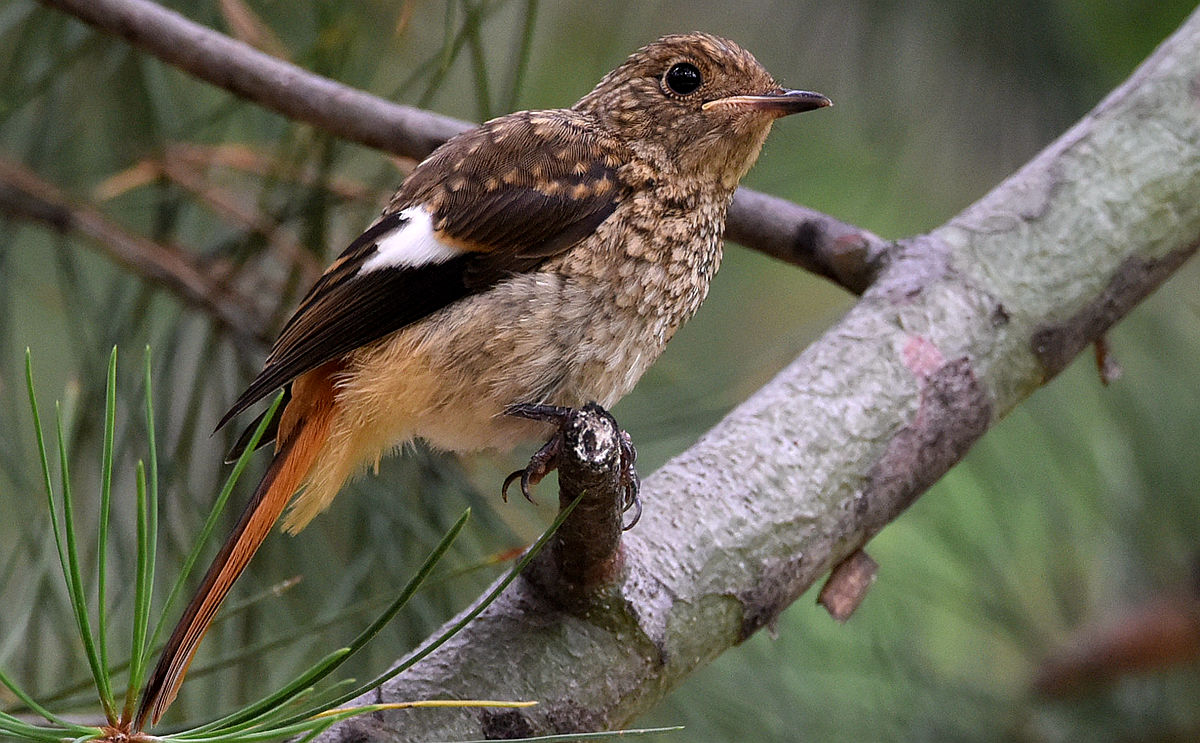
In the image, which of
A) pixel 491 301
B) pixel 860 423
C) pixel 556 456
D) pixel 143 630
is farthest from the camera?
pixel 860 423

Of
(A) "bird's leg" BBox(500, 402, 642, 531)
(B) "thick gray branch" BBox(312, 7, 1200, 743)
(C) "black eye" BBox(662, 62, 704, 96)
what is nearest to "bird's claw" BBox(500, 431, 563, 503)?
(A) "bird's leg" BBox(500, 402, 642, 531)

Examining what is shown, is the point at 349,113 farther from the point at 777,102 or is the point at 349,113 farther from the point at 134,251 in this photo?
the point at 777,102

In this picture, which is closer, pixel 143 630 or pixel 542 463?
pixel 143 630

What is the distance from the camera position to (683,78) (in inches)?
77.5

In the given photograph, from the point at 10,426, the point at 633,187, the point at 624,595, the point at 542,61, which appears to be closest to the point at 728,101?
the point at 633,187

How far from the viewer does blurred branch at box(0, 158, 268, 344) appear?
2.14 metres

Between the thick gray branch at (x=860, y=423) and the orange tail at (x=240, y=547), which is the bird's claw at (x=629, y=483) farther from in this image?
the orange tail at (x=240, y=547)

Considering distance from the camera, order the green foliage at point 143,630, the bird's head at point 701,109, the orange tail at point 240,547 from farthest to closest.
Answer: the bird's head at point 701,109 < the orange tail at point 240,547 < the green foliage at point 143,630

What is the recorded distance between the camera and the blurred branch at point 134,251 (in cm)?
214

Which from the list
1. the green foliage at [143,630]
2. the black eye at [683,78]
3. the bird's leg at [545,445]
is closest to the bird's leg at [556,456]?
the bird's leg at [545,445]

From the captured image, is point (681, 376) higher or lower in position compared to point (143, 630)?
Answer: higher

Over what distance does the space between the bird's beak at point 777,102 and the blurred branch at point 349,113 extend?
26cm

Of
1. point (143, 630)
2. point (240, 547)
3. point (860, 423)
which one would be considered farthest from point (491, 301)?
point (143, 630)

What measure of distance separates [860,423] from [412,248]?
709 mm
